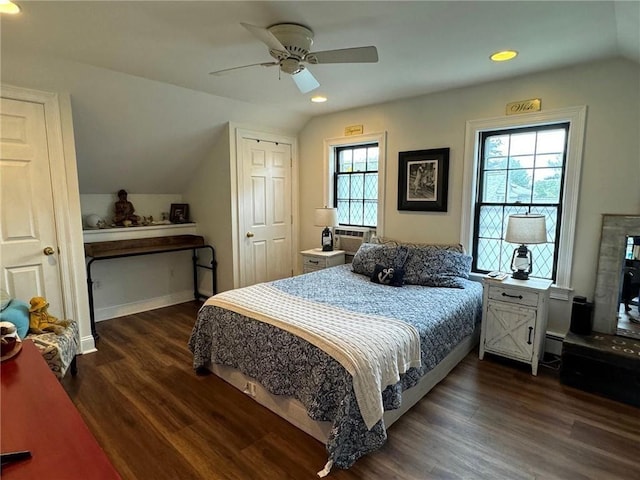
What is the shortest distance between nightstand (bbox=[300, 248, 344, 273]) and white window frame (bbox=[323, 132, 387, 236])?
23.3 inches

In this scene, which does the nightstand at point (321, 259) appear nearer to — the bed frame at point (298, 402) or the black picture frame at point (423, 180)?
the black picture frame at point (423, 180)

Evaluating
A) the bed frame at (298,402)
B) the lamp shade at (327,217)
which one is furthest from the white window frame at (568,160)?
the lamp shade at (327,217)

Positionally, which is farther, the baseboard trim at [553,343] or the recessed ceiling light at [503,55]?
the baseboard trim at [553,343]

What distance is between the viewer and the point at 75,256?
125 inches

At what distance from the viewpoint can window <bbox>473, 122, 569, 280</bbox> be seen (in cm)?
313

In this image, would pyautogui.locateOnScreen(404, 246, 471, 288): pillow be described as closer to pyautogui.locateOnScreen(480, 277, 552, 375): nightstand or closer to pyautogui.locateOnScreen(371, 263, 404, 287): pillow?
pyautogui.locateOnScreen(371, 263, 404, 287): pillow

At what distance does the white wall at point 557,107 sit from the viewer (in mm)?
2723

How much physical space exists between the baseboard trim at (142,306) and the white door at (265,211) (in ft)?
3.53

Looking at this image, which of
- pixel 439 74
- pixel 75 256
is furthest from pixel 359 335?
pixel 75 256

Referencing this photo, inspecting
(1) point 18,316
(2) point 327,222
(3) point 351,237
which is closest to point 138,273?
(1) point 18,316

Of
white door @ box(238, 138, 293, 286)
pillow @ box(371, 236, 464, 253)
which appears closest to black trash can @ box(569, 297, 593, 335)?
pillow @ box(371, 236, 464, 253)

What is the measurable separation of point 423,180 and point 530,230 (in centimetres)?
130

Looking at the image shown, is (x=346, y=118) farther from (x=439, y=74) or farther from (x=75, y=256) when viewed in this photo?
(x=75, y=256)

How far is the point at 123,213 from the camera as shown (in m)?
4.41
